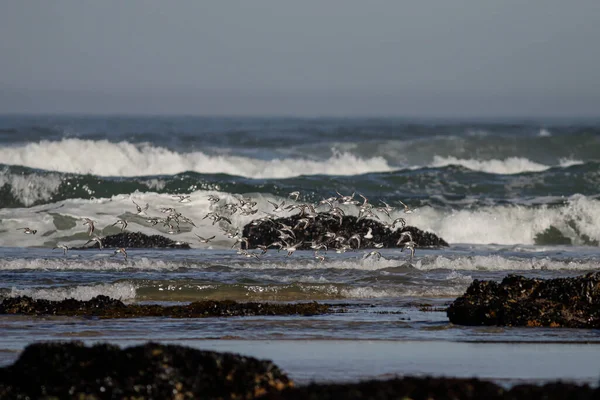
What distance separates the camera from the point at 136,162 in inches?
1879

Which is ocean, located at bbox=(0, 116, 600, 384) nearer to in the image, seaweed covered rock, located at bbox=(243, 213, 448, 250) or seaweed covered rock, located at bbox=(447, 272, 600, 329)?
seaweed covered rock, located at bbox=(447, 272, 600, 329)

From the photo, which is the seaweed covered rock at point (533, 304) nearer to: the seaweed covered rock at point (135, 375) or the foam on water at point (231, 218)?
the seaweed covered rock at point (135, 375)

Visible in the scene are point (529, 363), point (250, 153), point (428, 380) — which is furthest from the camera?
point (250, 153)

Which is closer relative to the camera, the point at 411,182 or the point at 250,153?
the point at 411,182

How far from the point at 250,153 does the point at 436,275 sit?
39281 mm

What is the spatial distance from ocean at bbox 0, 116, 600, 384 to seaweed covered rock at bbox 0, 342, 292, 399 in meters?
1.42

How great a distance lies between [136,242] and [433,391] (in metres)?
18.1

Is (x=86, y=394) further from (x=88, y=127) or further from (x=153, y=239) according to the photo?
(x=88, y=127)

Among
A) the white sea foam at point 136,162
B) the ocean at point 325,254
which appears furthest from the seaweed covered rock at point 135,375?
the white sea foam at point 136,162

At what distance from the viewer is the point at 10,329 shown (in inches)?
492

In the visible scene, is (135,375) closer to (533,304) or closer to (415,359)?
(415,359)

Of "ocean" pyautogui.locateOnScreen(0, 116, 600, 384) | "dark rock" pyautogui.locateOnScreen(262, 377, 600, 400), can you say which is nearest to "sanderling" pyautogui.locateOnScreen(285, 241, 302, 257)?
"ocean" pyautogui.locateOnScreen(0, 116, 600, 384)

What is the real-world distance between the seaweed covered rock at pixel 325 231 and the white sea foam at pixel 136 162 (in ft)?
73.3

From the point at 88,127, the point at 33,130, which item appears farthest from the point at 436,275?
the point at 88,127
